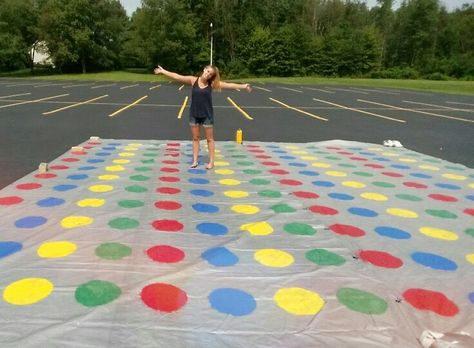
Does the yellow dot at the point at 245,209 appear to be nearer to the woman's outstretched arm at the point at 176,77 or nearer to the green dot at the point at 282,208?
the green dot at the point at 282,208

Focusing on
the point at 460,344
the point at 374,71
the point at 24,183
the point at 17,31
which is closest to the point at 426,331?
the point at 460,344

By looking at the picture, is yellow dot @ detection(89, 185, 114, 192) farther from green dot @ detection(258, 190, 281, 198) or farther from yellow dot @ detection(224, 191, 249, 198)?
green dot @ detection(258, 190, 281, 198)

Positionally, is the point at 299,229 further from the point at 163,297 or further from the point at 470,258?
the point at 163,297

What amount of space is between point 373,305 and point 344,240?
38.1 inches

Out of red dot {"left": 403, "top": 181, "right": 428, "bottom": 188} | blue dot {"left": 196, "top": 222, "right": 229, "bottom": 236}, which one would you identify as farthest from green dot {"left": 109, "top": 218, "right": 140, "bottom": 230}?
red dot {"left": 403, "top": 181, "right": 428, "bottom": 188}

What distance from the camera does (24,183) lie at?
466 cm

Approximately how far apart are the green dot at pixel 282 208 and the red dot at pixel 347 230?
0.53 metres

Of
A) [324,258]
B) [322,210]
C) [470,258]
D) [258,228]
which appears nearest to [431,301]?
[324,258]

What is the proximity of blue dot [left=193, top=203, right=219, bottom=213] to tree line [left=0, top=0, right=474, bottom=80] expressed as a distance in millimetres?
48937

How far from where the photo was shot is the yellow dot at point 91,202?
396 centimetres

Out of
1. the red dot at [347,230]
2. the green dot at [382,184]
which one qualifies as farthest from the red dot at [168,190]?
the green dot at [382,184]

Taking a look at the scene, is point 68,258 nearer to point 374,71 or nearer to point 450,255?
point 450,255

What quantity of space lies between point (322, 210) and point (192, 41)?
53.8 meters

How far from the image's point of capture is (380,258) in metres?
3.02
